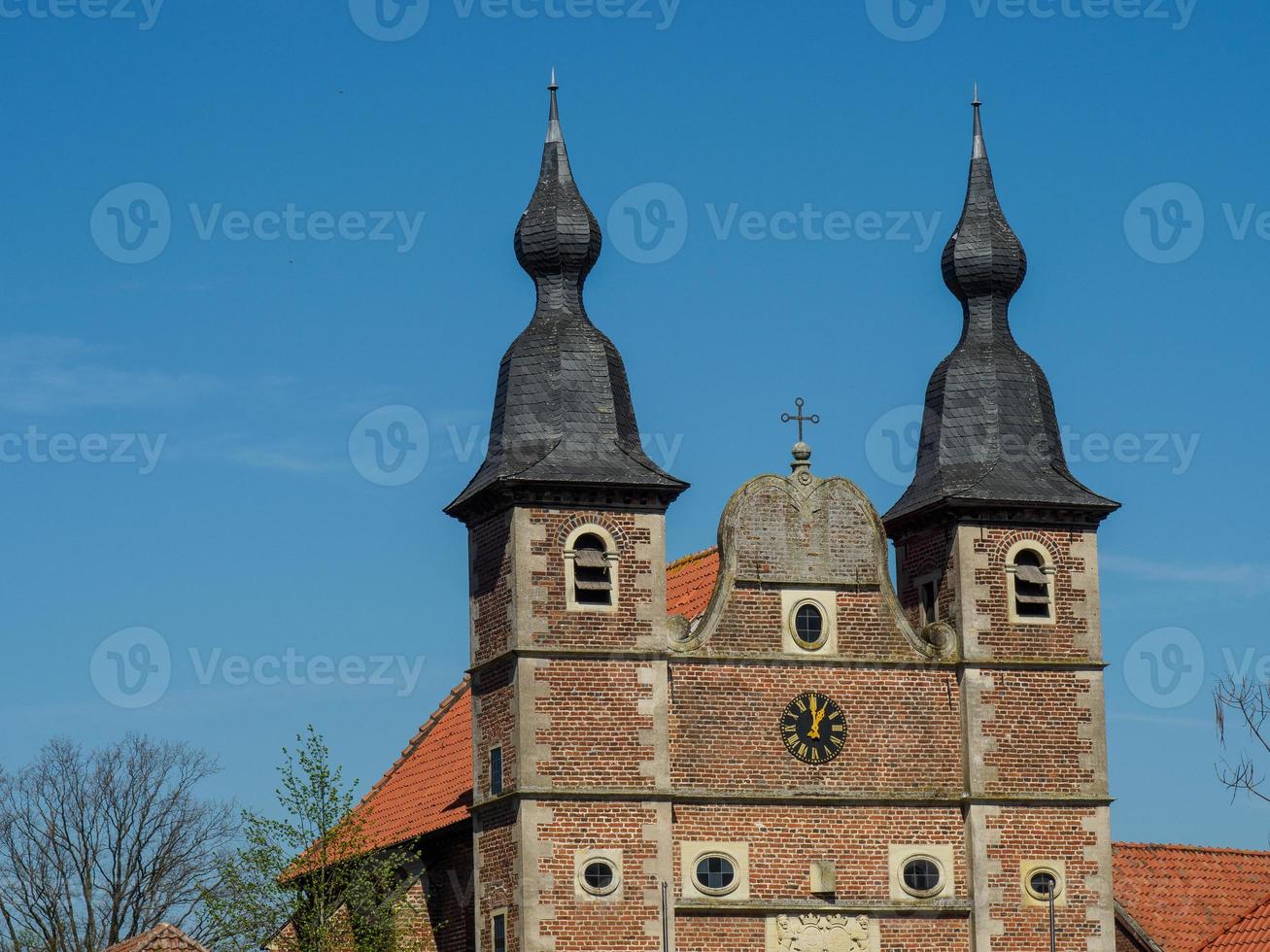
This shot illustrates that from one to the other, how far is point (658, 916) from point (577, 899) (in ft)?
4.39

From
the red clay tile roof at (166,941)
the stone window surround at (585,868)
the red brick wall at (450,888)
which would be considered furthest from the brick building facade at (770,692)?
the red clay tile roof at (166,941)

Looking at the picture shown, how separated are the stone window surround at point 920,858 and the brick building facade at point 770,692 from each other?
0.05 metres

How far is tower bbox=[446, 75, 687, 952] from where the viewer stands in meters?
48.9

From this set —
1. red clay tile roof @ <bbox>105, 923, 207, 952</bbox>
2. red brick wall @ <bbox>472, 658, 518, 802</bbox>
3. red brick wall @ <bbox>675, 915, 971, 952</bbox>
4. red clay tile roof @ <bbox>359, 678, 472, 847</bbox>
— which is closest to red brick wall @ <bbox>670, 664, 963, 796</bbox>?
red brick wall @ <bbox>675, 915, 971, 952</bbox>

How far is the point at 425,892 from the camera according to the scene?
54.4 metres

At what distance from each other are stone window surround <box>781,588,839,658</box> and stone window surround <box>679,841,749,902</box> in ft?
11.1

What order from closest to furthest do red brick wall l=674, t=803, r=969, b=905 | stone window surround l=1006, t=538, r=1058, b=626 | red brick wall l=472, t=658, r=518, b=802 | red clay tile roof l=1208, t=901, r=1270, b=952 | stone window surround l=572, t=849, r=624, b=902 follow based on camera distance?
red clay tile roof l=1208, t=901, r=1270, b=952 < stone window surround l=572, t=849, r=624, b=902 < red brick wall l=472, t=658, r=518, b=802 < red brick wall l=674, t=803, r=969, b=905 < stone window surround l=1006, t=538, r=1058, b=626

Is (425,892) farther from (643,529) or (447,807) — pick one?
(643,529)

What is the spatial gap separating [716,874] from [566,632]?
4.62m

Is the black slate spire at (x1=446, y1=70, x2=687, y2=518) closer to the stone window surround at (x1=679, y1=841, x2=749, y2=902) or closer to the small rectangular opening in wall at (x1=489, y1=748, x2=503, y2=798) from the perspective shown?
the small rectangular opening in wall at (x1=489, y1=748, x2=503, y2=798)

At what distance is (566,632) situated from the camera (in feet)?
163

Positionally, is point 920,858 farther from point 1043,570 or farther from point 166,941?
point 166,941

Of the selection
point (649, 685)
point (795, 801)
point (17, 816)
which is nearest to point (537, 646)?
point (649, 685)

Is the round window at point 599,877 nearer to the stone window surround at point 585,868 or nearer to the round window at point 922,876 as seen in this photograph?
the stone window surround at point 585,868
